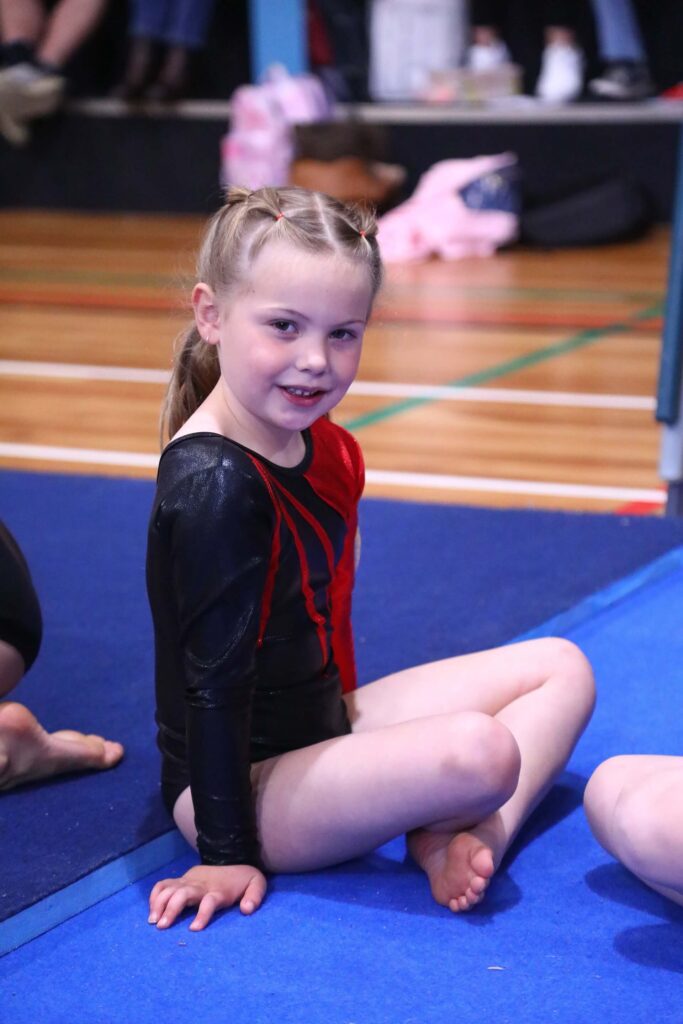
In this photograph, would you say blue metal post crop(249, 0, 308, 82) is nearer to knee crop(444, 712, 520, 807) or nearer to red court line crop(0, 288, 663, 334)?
red court line crop(0, 288, 663, 334)

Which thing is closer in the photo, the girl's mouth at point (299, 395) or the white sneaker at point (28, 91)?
the girl's mouth at point (299, 395)

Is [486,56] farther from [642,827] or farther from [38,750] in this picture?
[642,827]

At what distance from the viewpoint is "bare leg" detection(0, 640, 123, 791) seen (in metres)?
1.43

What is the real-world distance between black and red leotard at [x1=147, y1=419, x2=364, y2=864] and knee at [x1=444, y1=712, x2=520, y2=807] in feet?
0.62

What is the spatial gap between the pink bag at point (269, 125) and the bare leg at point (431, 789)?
13.7 feet

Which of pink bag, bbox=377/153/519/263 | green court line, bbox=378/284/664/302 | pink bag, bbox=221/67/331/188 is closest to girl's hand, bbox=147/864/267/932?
green court line, bbox=378/284/664/302

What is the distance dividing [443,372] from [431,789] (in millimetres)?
2160

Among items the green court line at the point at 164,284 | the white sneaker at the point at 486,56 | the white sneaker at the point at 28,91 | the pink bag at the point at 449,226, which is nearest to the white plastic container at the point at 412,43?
the white sneaker at the point at 486,56

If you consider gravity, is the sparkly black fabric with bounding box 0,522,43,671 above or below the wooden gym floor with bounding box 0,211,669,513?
above

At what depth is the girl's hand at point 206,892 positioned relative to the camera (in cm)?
124

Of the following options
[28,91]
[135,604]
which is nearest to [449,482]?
[135,604]

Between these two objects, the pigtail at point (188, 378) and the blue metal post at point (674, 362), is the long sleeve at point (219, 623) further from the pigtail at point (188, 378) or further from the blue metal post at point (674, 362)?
the blue metal post at point (674, 362)

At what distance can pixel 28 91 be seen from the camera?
18.9 ft

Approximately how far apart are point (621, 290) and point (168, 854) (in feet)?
10.3
